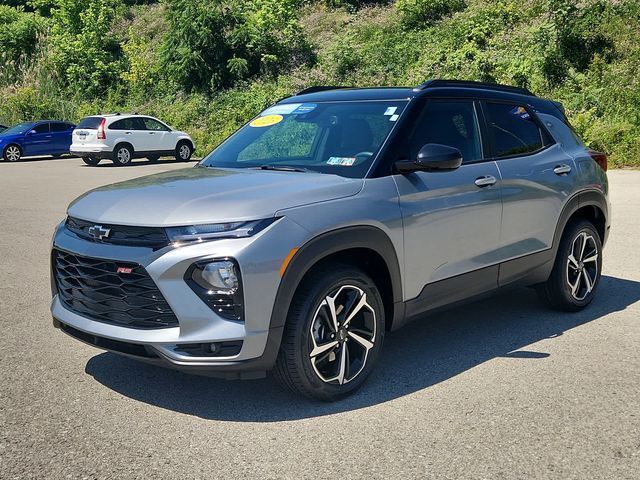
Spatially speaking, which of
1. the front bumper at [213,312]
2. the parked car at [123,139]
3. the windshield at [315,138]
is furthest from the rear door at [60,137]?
the front bumper at [213,312]

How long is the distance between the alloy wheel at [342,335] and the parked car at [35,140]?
2550 cm

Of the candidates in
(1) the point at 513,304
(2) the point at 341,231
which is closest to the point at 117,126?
(1) the point at 513,304

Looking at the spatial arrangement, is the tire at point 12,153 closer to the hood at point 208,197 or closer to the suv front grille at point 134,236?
the hood at point 208,197

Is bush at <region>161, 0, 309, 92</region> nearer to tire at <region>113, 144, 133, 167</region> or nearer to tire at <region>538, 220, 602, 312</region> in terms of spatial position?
tire at <region>113, 144, 133, 167</region>

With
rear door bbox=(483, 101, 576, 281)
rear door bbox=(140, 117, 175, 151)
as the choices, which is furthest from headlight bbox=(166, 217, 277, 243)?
rear door bbox=(140, 117, 175, 151)

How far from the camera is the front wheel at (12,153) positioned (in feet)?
88.4

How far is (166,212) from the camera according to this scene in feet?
12.7

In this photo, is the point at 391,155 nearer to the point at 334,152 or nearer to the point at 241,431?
the point at 334,152

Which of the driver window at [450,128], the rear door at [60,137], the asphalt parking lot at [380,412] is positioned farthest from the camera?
the rear door at [60,137]

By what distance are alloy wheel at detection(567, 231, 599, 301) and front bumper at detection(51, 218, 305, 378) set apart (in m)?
3.06

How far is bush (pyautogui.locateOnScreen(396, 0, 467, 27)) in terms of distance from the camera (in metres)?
30.5

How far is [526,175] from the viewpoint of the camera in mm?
5457

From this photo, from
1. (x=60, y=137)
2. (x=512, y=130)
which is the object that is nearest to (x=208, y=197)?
(x=512, y=130)

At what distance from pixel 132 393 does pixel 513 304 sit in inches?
137
